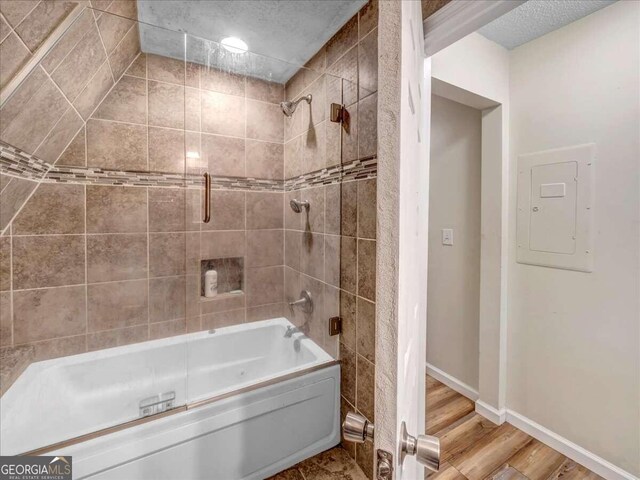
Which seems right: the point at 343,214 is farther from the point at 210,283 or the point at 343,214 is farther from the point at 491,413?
the point at 491,413

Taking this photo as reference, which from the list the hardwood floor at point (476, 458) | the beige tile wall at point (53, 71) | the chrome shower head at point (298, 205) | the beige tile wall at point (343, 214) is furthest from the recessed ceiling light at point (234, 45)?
the hardwood floor at point (476, 458)

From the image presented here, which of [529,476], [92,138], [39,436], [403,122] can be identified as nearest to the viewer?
[403,122]

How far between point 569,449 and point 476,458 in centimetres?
51

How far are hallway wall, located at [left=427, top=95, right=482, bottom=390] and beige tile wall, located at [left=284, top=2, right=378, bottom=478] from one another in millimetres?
1026

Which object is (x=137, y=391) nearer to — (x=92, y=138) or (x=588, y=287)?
(x=92, y=138)

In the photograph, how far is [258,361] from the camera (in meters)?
1.72

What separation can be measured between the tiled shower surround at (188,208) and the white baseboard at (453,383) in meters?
1.11

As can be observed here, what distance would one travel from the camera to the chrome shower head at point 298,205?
172cm

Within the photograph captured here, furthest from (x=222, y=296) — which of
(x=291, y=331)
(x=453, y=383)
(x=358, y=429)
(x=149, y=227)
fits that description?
(x=453, y=383)

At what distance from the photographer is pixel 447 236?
215cm

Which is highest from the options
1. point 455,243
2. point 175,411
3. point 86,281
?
point 455,243

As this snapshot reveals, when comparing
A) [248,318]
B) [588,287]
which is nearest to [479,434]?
[588,287]

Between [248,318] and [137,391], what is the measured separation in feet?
2.18

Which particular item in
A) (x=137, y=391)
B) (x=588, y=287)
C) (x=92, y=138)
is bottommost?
(x=137, y=391)
